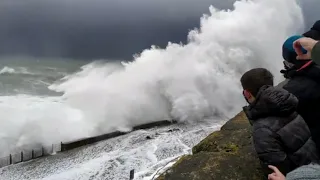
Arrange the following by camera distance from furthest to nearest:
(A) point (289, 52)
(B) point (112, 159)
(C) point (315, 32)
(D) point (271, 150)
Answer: (B) point (112, 159), (C) point (315, 32), (A) point (289, 52), (D) point (271, 150)

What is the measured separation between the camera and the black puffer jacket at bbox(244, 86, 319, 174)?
244 centimetres

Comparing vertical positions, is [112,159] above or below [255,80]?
below

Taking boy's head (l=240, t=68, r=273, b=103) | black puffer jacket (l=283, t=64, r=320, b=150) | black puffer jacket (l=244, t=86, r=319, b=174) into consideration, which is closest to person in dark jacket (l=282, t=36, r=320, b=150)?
black puffer jacket (l=283, t=64, r=320, b=150)

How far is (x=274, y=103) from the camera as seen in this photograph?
8.16ft

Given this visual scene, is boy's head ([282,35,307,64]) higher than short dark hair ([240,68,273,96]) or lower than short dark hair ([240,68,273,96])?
higher

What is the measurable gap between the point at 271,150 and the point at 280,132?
0.14m

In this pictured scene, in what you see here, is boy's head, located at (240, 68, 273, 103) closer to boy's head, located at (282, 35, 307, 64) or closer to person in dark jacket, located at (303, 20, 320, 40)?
boy's head, located at (282, 35, 307, 64)

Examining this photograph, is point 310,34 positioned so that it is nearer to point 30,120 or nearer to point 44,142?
point 44,142

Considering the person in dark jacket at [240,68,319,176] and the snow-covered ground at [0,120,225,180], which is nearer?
the person in dark jacket at [240,68,319,176]

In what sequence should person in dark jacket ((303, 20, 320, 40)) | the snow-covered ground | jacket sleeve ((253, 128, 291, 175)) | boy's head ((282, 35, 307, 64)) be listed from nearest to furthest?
jacket sleeve ((253, 128, 291, 175)) < boy's head ((282, 35, 307, 64)) < person in dark jacket ((303, 20, 320, 40)) < the snow-covered ground

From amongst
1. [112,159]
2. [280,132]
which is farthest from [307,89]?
[112,159]

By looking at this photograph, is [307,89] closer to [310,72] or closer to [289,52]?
[310,72]

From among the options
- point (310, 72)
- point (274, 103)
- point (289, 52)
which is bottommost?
point (274, 103)

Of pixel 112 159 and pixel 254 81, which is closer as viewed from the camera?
pixel 254 81
